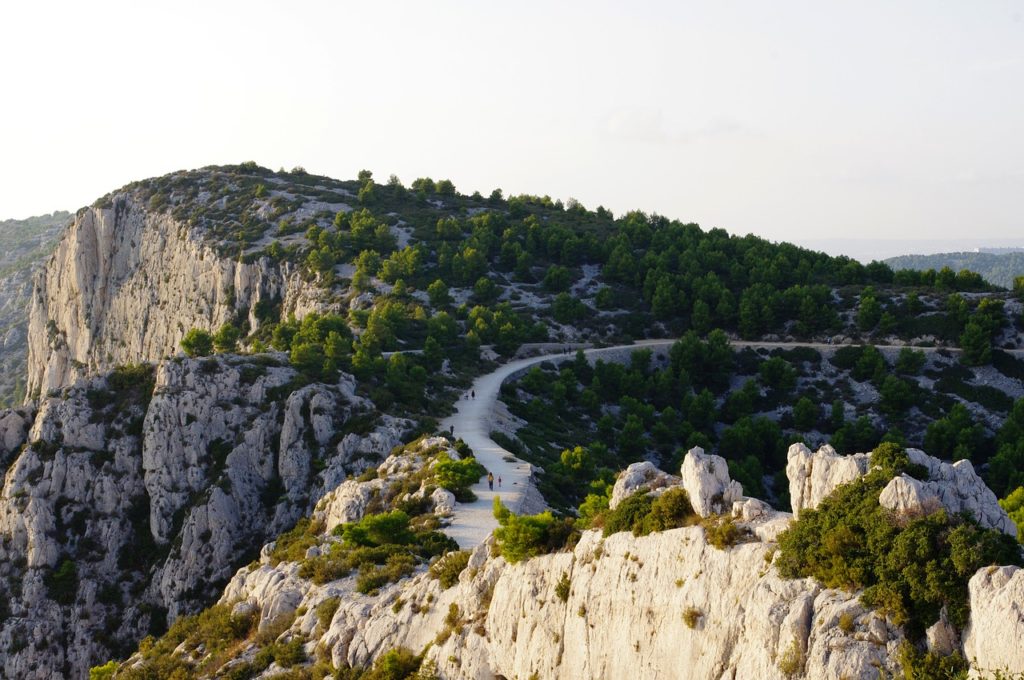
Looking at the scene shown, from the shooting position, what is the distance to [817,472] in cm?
2248

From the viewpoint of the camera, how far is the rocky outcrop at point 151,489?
61344mm

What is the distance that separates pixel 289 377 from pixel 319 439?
367 inches

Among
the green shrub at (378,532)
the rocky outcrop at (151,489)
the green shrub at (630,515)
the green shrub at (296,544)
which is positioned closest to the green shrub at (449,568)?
the green shrub at (378,532)

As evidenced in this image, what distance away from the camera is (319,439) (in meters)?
65.4

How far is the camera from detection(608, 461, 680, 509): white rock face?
Answer: 93.4 feet

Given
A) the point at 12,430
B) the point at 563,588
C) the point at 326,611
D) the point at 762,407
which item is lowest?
the point at 762,407

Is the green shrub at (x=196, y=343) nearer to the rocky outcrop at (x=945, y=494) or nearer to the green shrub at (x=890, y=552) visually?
the green shrub at (x=890, y=552)

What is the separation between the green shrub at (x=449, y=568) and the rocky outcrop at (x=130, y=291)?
87716 mm

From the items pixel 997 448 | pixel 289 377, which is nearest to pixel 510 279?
pixel 289 377

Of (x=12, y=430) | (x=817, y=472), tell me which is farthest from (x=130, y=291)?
(x=817, y=472)

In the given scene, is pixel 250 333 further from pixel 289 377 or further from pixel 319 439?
pixel 319 439

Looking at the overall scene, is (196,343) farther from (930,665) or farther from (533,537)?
(930,665)

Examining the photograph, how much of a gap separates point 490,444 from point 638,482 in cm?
3531

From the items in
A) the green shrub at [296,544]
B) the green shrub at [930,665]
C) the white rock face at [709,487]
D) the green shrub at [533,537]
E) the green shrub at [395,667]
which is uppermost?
the white rock face at [709,487]
